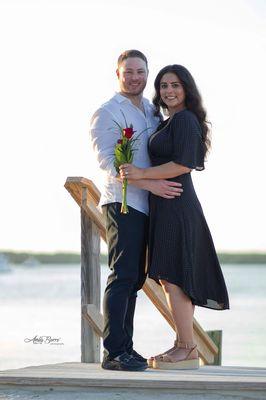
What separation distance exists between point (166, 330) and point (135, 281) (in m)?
13.5

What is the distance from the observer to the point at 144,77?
→ 17.5ft

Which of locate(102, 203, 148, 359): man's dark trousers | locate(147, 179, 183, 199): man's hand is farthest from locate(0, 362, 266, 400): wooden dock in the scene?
locate(147, 179, 183, 199): man's hand

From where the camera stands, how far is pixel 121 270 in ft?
17.4

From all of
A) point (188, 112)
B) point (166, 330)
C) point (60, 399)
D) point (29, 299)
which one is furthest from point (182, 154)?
point (29, 299)

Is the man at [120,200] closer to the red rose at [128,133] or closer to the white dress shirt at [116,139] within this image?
the white dress shirt at [116,139]

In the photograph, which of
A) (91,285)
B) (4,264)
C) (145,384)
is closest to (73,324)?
(91,285)

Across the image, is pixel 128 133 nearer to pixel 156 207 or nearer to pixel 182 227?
pixel 156 207

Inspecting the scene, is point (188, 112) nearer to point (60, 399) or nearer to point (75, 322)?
point (60, 399)

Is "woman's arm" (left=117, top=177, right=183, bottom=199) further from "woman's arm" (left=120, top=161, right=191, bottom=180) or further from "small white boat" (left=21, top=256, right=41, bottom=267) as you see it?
"small white boat" (left=21, top=256, right=41, bottom=267)

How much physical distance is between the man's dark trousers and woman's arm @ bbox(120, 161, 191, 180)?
165mm

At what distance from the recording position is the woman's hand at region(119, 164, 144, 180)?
17.0 ft

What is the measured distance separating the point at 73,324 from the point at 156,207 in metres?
15.2

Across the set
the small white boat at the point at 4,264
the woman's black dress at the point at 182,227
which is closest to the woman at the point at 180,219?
the woman's black dress at the point at 182,227

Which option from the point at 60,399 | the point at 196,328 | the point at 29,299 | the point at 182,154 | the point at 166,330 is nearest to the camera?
the point at 60,399
